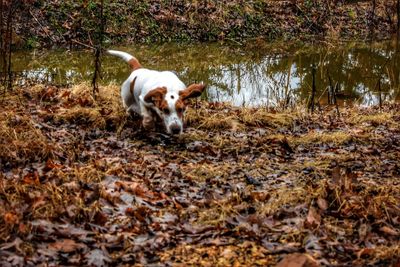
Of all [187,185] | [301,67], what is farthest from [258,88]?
[187,185]

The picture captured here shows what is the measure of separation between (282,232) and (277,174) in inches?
65.0

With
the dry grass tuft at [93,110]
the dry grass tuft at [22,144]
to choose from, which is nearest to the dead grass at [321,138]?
the dry grass tuft at [93,110]

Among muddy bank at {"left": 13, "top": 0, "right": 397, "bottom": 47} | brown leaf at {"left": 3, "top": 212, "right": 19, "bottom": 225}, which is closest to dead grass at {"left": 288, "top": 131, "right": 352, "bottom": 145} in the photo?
brown leaf at {"left": 3, "top": 212, "right": 19, "bottom": 225}

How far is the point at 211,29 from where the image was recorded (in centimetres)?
2341

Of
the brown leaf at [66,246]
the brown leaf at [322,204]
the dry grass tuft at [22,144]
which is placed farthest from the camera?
the dry grass tuft at [22,144]

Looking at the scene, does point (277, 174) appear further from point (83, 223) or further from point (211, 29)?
point (211, 29)

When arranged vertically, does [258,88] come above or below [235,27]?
below

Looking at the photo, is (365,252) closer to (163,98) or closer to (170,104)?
(170,104)

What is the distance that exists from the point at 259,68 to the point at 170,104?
8.75 m

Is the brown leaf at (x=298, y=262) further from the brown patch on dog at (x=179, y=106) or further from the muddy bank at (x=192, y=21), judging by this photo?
the muddy bank at (x=192, y=21)

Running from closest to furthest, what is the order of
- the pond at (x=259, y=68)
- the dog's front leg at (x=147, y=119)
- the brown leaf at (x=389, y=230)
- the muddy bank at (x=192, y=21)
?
the brown leaf at (x=389, y=230), the dog's front leg at (x=147, y=119), the pond at (x=259, y=68), the muddy bank at (x=192, y=21)

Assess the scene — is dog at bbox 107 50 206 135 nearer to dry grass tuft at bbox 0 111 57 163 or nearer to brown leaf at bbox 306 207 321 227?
dry grass tuft at bbox 0 111 57 163

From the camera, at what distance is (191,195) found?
4965 millimetres

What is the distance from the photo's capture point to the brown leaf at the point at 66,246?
360 centimetres
